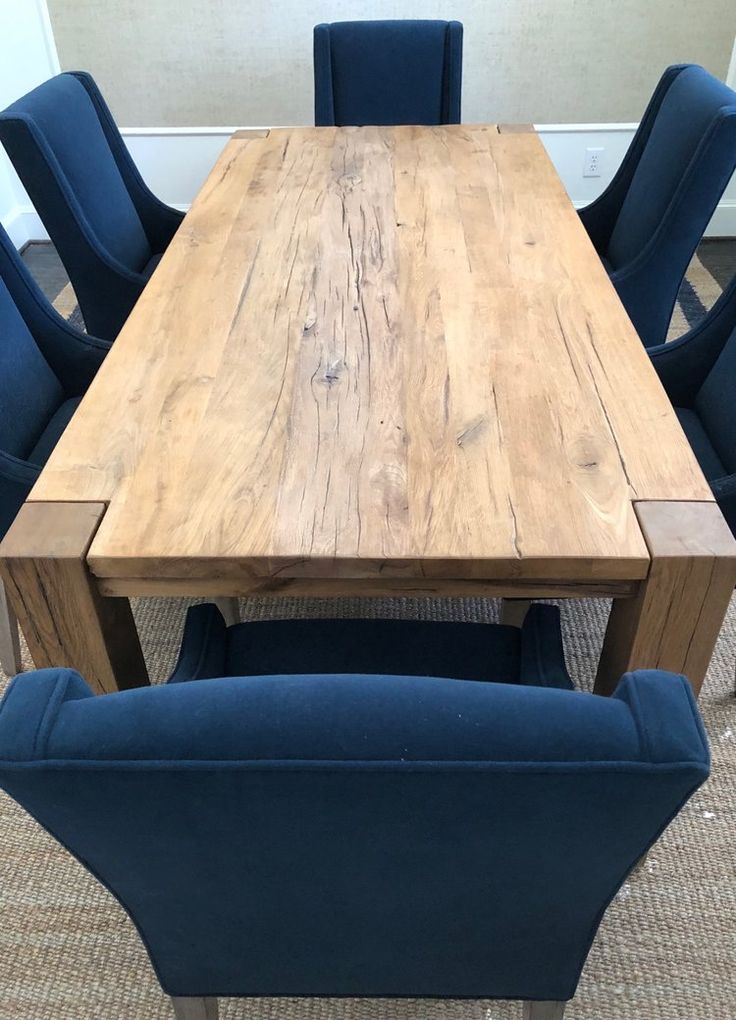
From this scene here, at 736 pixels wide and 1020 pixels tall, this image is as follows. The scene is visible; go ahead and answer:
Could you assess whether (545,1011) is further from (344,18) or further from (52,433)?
(344,18)

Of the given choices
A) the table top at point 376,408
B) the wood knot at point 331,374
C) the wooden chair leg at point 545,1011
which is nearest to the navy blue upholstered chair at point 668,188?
the table top at point 376,408

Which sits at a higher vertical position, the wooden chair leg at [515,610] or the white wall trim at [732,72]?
the white wall trim at [732,72]

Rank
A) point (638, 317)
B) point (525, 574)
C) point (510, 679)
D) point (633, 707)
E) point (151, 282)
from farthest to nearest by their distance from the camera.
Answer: point (638, 317) → point (151, 282) → point (510, 679) → point (525, 574) → point (633, 707)

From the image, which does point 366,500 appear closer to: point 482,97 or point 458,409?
point 458,409

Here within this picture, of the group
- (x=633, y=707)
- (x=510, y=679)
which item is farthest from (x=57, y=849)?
(x=633, y=707)

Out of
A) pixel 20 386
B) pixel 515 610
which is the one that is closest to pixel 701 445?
pixel 515 610

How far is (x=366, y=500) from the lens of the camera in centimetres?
99

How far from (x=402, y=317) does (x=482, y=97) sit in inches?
87.7

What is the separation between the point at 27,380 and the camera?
1.54 m

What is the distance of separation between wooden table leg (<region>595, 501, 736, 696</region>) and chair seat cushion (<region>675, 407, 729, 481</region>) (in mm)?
486

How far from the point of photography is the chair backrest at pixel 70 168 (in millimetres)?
1724

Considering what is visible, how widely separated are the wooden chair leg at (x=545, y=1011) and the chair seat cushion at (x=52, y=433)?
1.14 meters

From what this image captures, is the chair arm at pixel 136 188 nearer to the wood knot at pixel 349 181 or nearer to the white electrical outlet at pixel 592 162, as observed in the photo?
the wood knot at pixel 349 181

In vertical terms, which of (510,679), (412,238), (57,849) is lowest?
(57,849)
